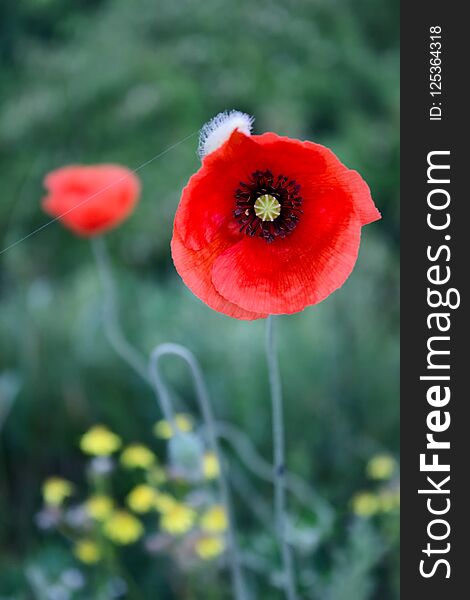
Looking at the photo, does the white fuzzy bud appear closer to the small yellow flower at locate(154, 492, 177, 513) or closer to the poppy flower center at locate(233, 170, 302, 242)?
the poppy flower center at locate(233, 170, 302, 242)


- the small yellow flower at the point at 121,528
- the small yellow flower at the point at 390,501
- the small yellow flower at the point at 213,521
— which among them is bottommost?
the small yellow flower at the point at 121,528

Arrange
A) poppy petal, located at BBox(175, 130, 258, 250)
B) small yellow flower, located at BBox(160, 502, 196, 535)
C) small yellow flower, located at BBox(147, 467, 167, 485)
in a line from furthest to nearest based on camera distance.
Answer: small yellow flower, located at BBox(147, 467, 167, 485) → small yellow flower, located at BBox(160, 502, 196, 535) → poppy petal, located at BBox(175, 130, 258, 250)

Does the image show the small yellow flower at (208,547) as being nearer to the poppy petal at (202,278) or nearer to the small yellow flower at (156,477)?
the small yellow flower at (156,477)

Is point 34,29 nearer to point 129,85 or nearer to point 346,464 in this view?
point 129,85

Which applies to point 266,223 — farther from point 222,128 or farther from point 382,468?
point 382,468

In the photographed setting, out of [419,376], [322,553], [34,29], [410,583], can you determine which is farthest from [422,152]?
[34,29]

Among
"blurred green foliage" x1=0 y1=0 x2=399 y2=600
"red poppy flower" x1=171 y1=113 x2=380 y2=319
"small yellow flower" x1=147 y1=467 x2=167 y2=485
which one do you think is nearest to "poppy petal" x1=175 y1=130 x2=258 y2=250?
"red poppy flower" x1=171 y1=113 x2=380 y2=319

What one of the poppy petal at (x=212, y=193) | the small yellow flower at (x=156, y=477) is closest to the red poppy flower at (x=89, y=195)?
the small yellow flower at (x=156, y=477)
